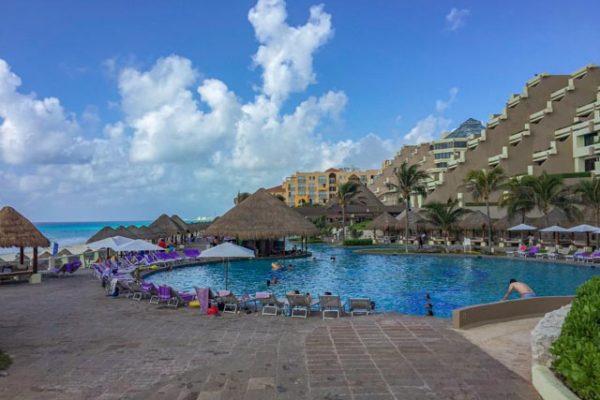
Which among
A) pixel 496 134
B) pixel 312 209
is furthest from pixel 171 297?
pixel 496 134

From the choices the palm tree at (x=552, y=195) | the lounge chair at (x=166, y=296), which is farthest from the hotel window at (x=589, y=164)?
the lounge chair at (x=166, y=296)

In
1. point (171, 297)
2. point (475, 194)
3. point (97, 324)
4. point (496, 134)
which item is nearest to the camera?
point (97, 324)

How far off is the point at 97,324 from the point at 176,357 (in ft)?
11.4

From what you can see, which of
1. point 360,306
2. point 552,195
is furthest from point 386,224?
point 360,306

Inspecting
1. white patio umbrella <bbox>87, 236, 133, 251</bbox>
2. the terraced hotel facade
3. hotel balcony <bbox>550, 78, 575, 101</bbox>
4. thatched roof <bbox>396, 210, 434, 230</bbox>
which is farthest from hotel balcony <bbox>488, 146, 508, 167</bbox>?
white patio umbrella <bbox>87, 236, 133, 251</bbox>

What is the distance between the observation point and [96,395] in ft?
17.6

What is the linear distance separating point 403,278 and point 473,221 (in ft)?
60.3

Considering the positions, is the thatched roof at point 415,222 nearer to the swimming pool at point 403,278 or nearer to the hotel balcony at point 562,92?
the swimming pool at point 403,278

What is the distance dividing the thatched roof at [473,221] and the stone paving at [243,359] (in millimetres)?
28456

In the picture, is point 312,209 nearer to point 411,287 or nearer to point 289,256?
point 289,256

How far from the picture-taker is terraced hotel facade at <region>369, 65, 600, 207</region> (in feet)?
131

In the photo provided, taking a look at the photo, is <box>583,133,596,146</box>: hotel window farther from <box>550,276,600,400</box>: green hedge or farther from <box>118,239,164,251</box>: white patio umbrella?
<box>550,276,600,400</box>: green hedge

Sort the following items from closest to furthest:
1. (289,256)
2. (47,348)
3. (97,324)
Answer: (47,348)
(97,324)
(289,256)

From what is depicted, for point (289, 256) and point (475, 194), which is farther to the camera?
point (475, 194)
